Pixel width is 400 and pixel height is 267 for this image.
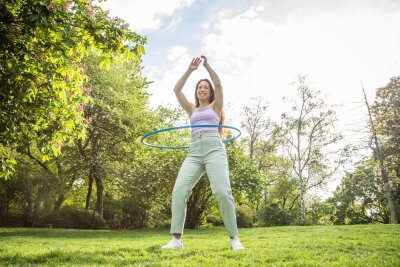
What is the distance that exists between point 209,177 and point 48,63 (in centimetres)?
390

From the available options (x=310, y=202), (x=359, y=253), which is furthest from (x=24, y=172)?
(x=310, y=202)

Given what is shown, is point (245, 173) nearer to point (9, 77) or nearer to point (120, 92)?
point (120, 92)

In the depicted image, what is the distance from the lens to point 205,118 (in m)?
4.55

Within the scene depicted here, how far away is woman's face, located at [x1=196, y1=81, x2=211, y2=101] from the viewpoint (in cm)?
477

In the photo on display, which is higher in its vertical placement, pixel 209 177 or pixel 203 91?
pixel 203 91

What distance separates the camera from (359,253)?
409 cm

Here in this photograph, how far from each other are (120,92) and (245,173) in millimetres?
8362

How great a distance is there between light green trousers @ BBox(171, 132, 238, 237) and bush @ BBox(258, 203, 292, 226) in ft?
56.7

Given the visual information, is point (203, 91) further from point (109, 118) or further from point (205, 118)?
point (109, 118)

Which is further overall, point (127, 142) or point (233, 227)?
point (127, 142)

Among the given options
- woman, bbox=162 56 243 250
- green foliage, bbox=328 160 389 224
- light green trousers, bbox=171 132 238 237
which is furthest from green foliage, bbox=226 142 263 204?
green foliage, bbox=328 160 389 224

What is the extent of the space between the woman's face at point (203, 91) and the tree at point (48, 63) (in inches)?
48.4

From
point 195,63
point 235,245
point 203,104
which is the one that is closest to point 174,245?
point 235,245

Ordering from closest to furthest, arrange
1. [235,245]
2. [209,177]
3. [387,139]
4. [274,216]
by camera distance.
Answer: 1. [235,245]
2. [209,177]
3. [274,216]
4. [387,139]
